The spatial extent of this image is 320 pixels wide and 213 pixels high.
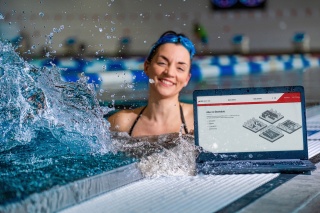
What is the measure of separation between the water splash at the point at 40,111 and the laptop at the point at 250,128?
0.42 meters

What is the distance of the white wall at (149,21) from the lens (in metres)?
16.1

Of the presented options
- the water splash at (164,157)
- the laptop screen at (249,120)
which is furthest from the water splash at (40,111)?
the laptop screen at (249,120)

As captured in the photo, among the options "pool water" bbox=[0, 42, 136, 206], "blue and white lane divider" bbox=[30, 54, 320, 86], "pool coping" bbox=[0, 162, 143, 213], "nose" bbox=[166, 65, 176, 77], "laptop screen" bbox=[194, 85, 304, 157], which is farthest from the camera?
"blue and white lane divider" bbox=[30, 54, 320, 86]

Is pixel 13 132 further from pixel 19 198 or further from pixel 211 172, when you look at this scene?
pixel 19 198

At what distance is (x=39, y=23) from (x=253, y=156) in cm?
1475

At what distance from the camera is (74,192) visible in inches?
64.9

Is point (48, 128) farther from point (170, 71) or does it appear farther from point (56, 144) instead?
point (170, 71)

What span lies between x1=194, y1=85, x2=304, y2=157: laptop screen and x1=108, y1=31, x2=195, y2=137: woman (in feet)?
2.51

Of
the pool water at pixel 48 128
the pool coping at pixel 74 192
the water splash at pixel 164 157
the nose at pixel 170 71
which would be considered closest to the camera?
the pool coping at pixel 74 192

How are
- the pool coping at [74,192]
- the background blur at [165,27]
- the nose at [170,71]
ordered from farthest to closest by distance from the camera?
1. the background blur at [165,27]
2. the nose at [170,71]
3. the pool coping at [74,192]

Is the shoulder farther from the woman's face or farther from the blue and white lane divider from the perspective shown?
the blue and white lane divider

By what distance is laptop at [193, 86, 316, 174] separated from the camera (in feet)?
7.05

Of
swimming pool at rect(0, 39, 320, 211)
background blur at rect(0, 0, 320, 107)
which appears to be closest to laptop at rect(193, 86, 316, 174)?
swimming pool at rect(0, 39, 320, 211)

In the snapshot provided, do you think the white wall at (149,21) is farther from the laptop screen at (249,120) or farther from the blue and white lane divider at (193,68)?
the laptop screen at (249,120)
